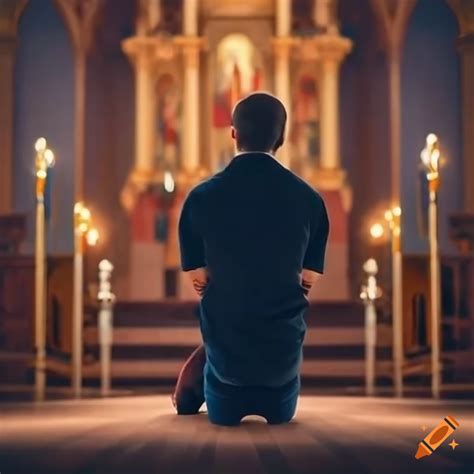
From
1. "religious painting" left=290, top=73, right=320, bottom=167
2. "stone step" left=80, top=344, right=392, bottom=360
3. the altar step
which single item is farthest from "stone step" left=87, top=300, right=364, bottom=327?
"religious painting" left=290, top=73, right=320, bottom=167

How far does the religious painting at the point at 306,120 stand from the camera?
10016 millimetres

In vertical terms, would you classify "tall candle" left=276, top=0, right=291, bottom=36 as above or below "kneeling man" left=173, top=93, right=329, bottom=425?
above

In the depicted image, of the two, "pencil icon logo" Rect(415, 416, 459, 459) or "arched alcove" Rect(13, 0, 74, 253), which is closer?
"pencil icon logo" Rect(415, 416, 459, 459)

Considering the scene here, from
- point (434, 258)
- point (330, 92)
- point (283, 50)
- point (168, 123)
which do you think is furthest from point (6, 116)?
point (434, 258)

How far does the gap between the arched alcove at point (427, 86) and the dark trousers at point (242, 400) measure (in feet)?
22.6

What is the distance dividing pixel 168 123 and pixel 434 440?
755 cm

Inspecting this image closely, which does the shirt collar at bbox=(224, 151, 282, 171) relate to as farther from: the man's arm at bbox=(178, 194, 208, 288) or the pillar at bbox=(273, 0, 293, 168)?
the pillar at bbox=(273, 0, 293, 168)

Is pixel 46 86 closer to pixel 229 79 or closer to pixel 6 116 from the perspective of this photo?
pixel 6 116

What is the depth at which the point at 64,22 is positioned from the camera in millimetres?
10258

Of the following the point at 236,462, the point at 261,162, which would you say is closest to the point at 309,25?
the point at 261,162

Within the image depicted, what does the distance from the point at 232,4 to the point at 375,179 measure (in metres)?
2.33

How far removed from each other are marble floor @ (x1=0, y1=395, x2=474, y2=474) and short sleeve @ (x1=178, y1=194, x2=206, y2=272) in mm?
507

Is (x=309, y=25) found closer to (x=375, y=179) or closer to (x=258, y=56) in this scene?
(x=258, y=56)

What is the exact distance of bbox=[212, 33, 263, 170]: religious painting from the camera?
33.0ft
